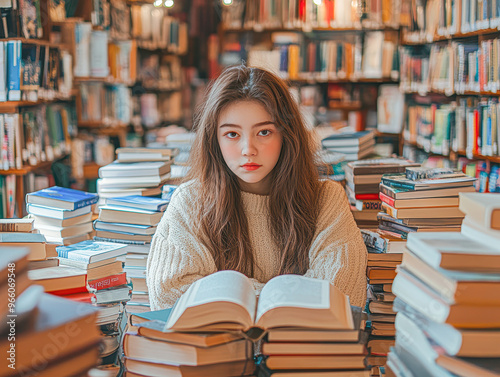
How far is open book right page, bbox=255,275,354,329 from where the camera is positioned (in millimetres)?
1014

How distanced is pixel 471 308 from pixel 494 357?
0.09 meters

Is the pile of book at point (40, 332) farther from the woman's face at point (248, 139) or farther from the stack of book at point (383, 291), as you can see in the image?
the stack of book at point (383, 291)

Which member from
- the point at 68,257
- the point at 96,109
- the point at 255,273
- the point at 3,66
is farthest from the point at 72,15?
the point at 255,273

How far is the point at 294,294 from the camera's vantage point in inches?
42.3

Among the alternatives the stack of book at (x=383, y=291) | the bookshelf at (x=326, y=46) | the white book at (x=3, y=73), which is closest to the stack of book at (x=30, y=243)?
the stack of book at (x=383, y=291)

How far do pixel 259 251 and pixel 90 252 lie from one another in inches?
21.0

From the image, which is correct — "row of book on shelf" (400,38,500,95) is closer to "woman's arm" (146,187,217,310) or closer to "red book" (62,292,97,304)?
"woman's arm" (146,187,217,310)

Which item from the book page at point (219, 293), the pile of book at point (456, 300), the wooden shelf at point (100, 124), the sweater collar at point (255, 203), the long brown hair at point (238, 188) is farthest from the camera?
the wooden shelf at point (100, 124)

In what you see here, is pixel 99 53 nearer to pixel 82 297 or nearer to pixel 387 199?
pixel 387 199

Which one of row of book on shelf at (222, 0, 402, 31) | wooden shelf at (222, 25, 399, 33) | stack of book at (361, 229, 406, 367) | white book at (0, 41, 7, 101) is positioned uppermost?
row of book on shelf at (222, 0, 402, 31)

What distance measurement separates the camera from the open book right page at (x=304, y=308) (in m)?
1.01

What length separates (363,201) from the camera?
2.14 meters

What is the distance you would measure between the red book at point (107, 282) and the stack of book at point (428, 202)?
0.89m

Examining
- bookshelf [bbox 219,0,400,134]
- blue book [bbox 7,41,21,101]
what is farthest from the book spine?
bookshelf [bbox 219,0,400,134]
